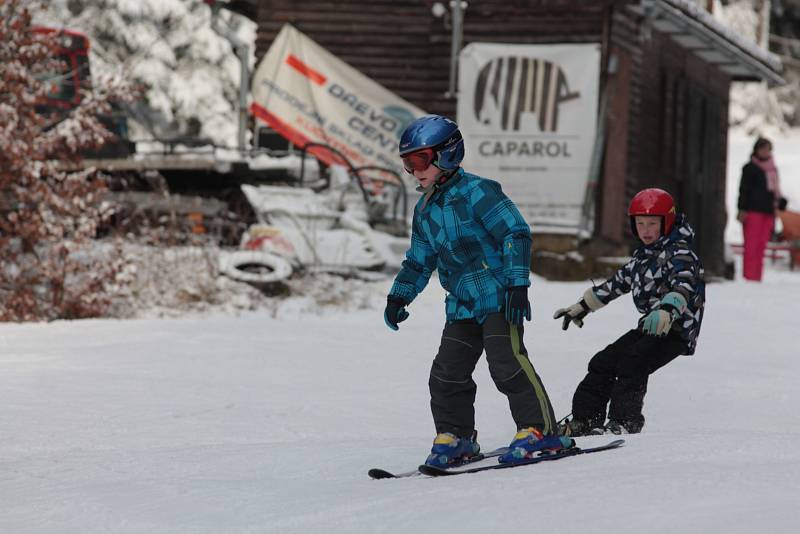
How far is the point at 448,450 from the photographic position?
5148 millimetres

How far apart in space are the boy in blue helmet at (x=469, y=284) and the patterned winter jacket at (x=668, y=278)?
106 centimetres

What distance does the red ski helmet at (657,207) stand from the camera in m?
5.95

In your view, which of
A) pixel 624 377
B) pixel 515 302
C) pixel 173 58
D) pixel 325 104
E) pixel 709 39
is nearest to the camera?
pixel 515 302

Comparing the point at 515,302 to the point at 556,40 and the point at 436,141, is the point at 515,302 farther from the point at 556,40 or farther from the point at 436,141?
the point at 556,40

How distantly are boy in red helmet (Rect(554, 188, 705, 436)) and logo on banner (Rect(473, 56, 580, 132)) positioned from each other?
1153 cm

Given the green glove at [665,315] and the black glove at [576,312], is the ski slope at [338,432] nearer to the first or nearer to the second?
the green glove at [665,315]

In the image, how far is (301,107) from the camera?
1844 cm

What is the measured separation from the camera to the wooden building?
58.8 feet

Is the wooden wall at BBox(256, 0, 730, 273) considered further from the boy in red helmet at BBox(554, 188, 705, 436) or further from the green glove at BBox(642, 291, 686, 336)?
the green glove at BBox(642, 291, 686, 336)

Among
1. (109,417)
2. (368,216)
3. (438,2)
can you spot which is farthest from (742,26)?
(109,417)

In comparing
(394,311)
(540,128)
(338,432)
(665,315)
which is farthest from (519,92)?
(394,311)

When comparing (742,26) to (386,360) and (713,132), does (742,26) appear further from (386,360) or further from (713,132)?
(386,360)

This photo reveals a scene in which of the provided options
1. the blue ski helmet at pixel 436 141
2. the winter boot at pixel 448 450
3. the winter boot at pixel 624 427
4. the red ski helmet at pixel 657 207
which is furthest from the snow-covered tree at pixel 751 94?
the winter boot at pixel 448 450

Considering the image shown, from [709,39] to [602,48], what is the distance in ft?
10.9
